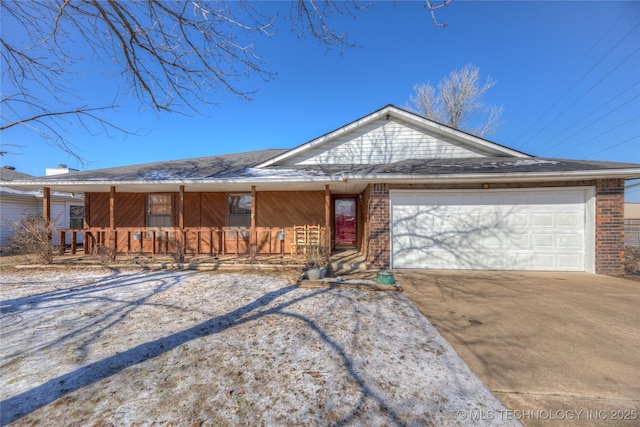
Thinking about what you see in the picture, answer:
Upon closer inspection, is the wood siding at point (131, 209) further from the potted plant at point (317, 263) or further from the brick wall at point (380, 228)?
the brick wall at point (380, 228)

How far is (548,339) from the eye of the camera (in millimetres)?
3232

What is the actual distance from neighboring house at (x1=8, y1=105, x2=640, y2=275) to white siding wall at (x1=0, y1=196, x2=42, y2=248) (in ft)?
20.6

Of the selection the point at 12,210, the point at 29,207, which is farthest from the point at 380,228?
the point at 29,207

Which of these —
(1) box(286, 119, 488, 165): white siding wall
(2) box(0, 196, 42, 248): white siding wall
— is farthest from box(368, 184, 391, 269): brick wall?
(2) box(0, 196, 42, 248): white siding wall

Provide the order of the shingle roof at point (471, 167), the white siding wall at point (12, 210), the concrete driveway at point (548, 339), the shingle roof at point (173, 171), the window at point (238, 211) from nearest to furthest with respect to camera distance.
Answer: the concrete driveway at point (548, 339), the shingle roof at point (471, 167), the shingle roof at point (173, 171), the window at point (238, 211), the white siding wall at point (12, 210)

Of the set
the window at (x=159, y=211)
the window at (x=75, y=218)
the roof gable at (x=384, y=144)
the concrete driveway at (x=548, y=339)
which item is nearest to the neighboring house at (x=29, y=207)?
the window at (x=75, y=218)

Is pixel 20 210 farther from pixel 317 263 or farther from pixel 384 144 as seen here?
pixel 384 144

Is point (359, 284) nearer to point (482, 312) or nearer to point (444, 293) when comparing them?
point (444, 293)

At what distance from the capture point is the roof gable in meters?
8.63

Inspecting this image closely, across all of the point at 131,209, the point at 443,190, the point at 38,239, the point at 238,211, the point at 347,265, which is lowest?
the point at 347,265

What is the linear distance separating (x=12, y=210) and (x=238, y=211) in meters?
11.8

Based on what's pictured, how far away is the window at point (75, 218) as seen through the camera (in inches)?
544

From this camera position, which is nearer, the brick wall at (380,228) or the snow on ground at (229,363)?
the snow on ground at (229,363)

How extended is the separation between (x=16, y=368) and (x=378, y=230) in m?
6.75
